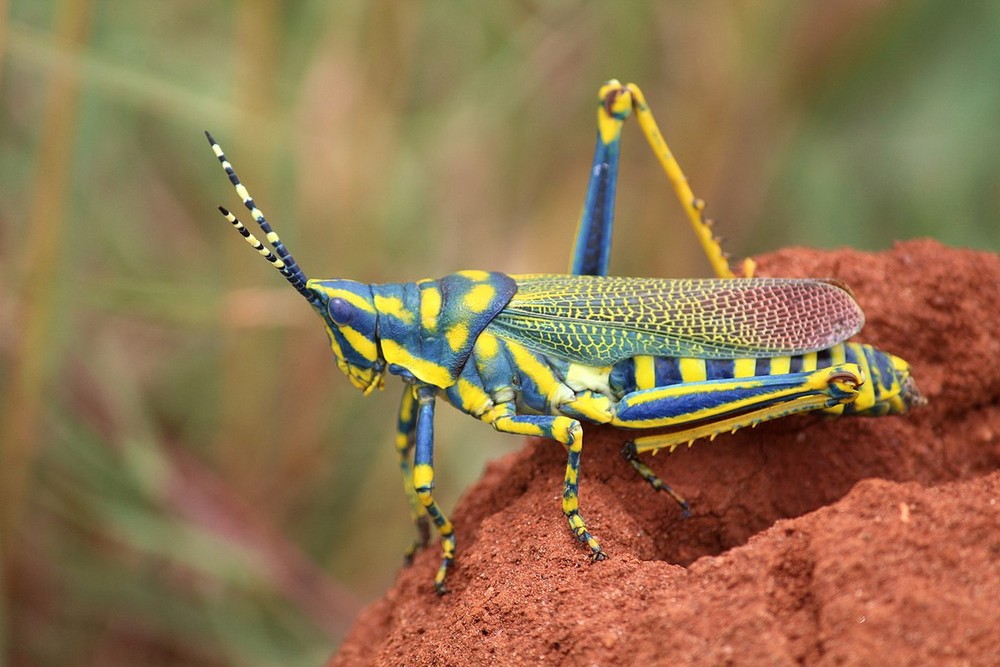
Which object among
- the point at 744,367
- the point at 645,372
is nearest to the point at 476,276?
the point at 645,372

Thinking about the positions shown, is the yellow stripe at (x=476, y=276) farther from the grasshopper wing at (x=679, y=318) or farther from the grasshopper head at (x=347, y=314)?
the grasshopper head at (x=347, y=314)

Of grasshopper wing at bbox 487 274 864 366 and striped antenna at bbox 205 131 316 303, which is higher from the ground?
striped antenna at bbox 205 131 316 303

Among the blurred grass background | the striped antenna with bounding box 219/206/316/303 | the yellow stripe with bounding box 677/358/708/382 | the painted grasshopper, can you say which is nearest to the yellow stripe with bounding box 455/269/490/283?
the painted grasshopper

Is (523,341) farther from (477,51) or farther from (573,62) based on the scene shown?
(573,62)

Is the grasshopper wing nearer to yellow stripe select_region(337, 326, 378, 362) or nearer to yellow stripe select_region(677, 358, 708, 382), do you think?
yellow stripe select_region(677, 358, 708, 382)

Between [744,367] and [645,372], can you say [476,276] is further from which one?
[744,367]

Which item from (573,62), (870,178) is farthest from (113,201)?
(870,178)
